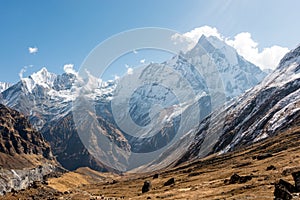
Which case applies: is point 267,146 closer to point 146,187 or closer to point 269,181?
point 146,187

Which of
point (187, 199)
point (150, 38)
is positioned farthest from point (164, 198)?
point (150, 38)

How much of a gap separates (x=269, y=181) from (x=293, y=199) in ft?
75.4

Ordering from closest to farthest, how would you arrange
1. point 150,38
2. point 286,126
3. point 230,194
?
point 230,194, point 150,38, point 286,126

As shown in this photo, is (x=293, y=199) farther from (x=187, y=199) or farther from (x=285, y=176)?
(x=187, y=199)

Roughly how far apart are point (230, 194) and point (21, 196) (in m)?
92.3

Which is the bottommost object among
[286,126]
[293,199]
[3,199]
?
[293,199]

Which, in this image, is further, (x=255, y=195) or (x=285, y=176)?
(x=285, y=176)

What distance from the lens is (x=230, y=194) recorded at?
5691 cm

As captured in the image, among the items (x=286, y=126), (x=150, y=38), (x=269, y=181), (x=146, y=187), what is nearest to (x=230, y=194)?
(x=269, y=181)

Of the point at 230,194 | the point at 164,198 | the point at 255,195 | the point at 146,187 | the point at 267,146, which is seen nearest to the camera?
the point at 255,195

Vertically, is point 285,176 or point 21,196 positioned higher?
point 21,196

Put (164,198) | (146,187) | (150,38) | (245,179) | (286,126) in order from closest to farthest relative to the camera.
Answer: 1. (245,179)
2. (164,198)
3. (146,187)
4. (150,38)
5. (286,126)

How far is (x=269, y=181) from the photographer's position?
5947 cm

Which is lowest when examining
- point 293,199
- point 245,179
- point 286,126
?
point 293,199
